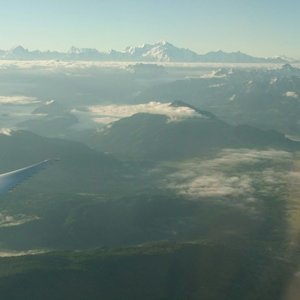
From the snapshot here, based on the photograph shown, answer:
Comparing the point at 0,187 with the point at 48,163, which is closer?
the point at 0,187

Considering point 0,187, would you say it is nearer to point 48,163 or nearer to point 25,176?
point 25,176

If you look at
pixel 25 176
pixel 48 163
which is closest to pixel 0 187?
pixel 25 176
